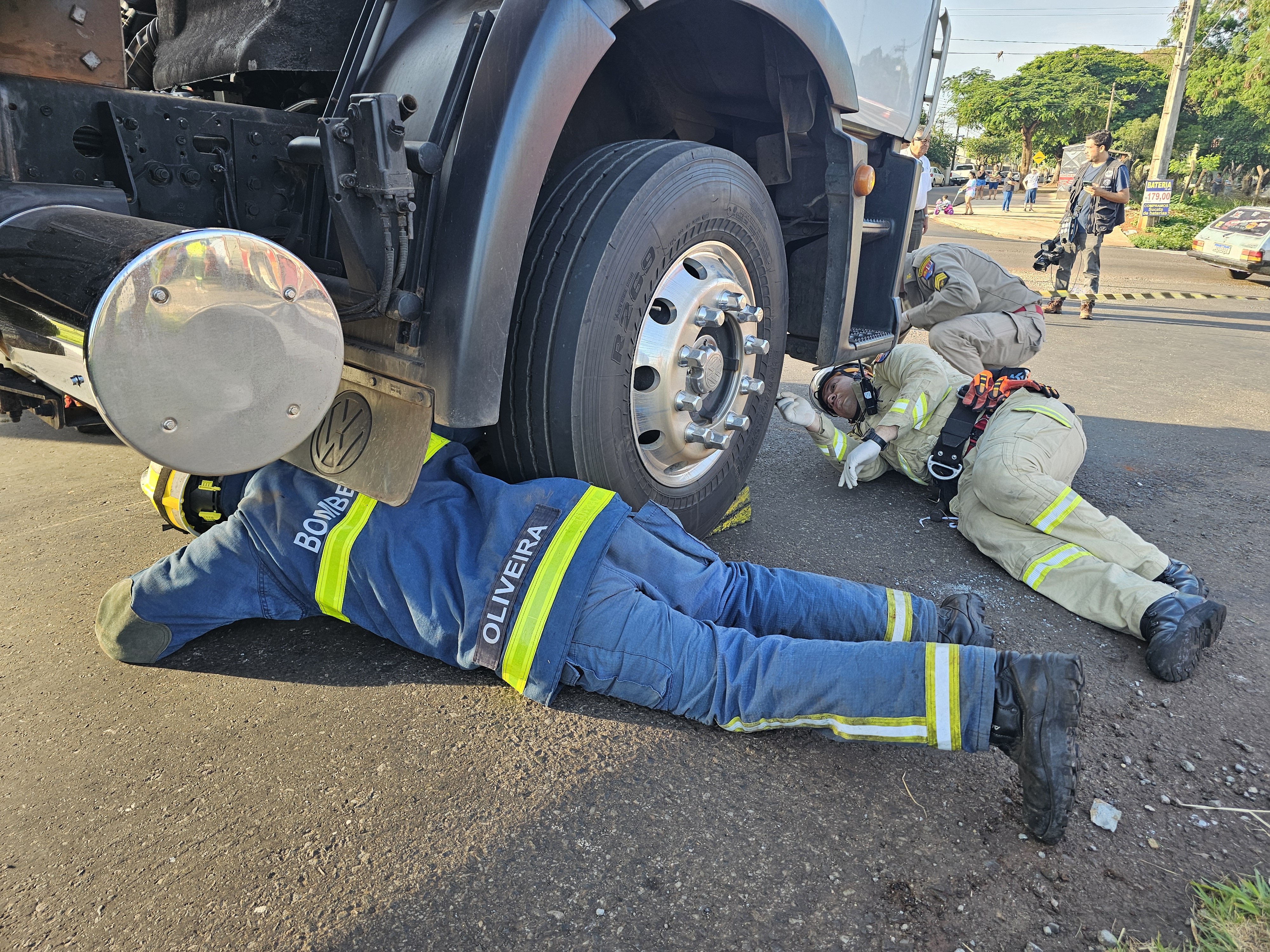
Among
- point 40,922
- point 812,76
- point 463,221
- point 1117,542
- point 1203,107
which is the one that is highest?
point 1203,107

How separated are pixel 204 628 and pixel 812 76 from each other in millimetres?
2276

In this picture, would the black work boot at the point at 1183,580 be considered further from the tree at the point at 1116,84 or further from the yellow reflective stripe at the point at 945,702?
the tree at the point at 1116,84

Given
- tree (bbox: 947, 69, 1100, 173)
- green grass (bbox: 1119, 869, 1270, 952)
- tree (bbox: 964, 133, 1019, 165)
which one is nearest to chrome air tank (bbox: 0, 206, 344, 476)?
green grass (bbox: 1119, 869, 1270, 952)

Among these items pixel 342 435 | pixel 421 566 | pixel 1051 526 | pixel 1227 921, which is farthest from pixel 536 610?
pixel 1051 526

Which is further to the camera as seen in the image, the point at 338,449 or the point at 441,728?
the point at 338,449

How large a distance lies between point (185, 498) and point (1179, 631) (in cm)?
264

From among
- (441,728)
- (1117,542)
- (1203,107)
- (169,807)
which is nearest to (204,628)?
(169,807)

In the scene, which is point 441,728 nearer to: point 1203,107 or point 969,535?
point 969,535

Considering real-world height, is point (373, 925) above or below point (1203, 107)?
below

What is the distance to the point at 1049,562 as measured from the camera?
265cm

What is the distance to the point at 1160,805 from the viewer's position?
1713 mm

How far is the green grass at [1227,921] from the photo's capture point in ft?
4.49

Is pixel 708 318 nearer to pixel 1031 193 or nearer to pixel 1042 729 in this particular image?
pixel 1042 729

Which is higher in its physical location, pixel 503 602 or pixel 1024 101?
pixel 1024 101
